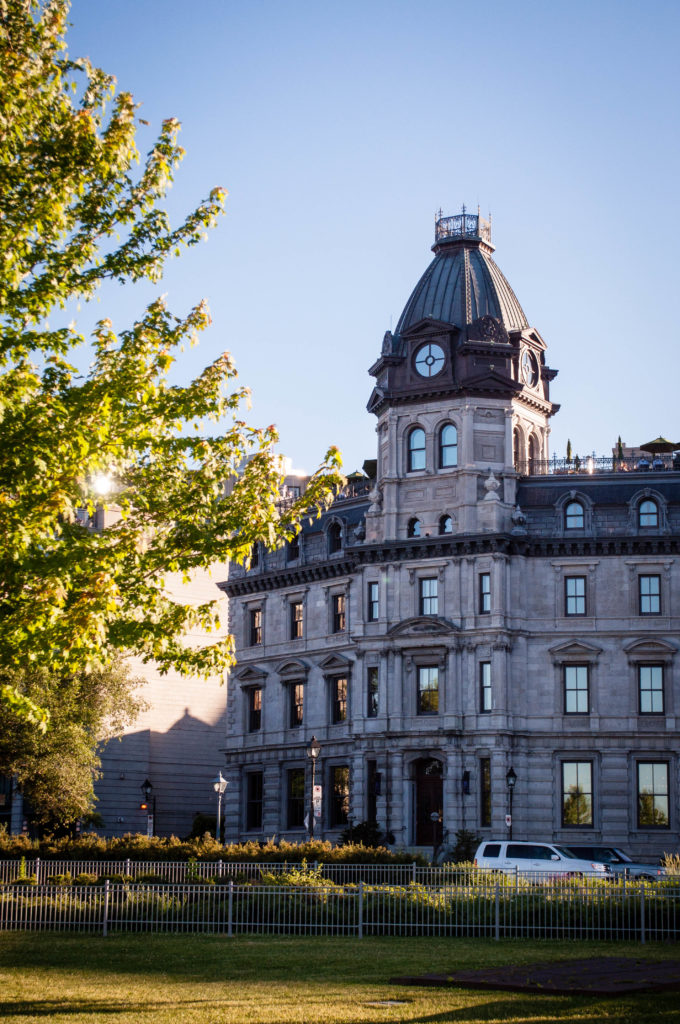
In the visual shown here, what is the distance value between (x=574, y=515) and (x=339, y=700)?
14569mm

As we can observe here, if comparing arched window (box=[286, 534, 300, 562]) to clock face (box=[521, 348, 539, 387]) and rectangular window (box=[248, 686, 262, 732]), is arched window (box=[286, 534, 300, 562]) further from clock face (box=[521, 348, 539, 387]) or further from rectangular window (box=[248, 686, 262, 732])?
clock face (box=[521, 348, 539, 387])

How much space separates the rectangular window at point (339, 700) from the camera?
65188mm

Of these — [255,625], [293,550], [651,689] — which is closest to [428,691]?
[651,689]

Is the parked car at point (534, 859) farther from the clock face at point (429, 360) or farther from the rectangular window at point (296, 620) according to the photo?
the rectangular window at point (296, 620)

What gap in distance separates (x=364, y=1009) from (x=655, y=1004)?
4.07 meters

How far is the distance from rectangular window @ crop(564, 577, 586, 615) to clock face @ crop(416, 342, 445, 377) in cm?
1139

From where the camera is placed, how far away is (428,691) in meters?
60.4

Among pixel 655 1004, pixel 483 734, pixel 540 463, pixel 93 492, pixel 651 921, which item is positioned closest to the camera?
pixel 655 1004

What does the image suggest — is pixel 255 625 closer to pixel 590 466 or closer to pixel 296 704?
pixel 296 704

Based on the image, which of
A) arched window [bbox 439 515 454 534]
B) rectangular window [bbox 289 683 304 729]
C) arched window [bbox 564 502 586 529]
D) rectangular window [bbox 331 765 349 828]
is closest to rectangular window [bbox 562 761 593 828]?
arched window [bbox 564 502 586 529]

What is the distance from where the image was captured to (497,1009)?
1905cm

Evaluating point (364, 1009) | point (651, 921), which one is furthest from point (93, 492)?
point (651, 921)

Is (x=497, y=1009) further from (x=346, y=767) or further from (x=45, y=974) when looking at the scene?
(x=346, y=767)

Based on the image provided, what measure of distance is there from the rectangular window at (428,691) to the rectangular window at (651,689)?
8.84m
